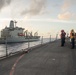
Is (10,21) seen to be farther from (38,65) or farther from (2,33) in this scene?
(38,65)

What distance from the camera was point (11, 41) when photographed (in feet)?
538

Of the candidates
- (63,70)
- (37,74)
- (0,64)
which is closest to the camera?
(37,74)

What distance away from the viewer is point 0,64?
16.4 m

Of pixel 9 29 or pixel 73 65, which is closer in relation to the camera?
pixel 73 65

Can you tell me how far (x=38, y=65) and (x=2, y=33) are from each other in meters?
156

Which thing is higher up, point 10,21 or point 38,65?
point 10,21

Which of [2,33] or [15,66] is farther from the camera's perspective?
[2,33]

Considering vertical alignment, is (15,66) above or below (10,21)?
below

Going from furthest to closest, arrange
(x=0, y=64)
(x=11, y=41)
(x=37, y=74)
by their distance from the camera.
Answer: (x=11, y=41)
(x=0, y=64)
(x=37, y=74)

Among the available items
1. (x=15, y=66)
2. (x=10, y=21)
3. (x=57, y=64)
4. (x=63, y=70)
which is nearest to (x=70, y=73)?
(x=63, y=70)

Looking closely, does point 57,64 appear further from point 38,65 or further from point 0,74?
point 0,74

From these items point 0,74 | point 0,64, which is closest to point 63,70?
point 0,74

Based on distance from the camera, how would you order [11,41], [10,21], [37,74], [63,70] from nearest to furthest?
[37,74]
[63,70]
[11,41]
[10,21]

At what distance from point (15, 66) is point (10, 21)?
172548 mm
